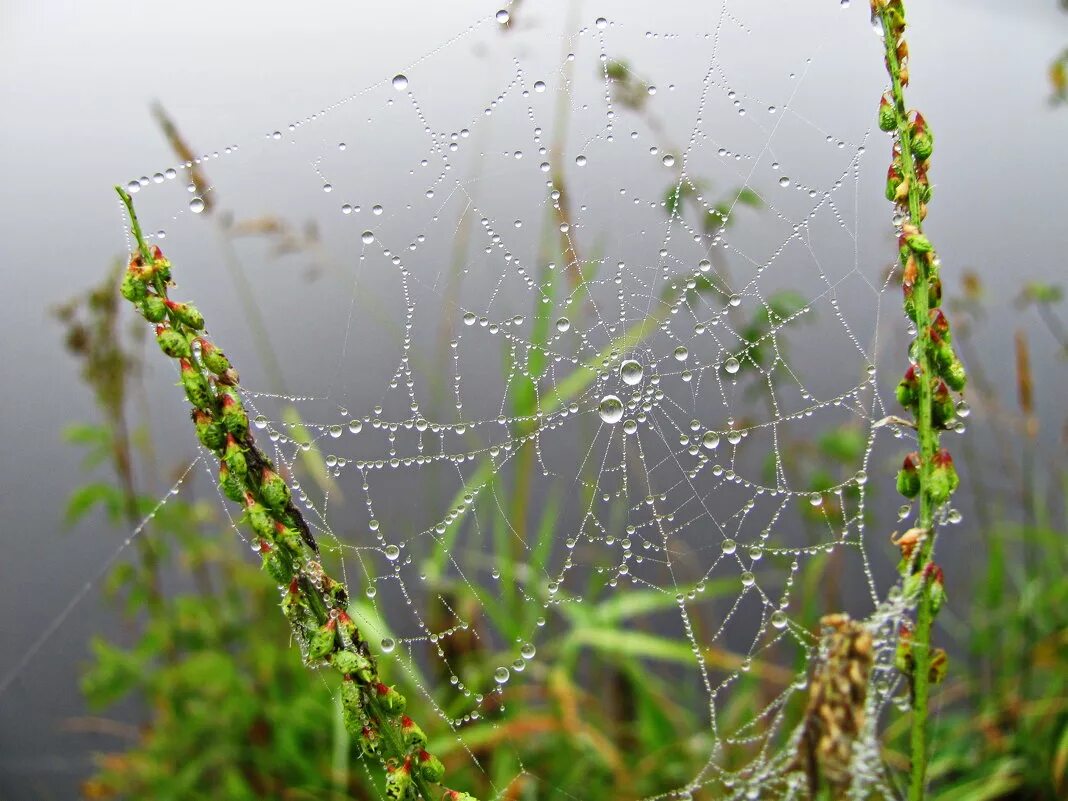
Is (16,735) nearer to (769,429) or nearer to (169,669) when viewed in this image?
(169,669)

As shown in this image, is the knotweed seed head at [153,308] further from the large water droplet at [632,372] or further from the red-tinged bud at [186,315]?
the large water droplet at [632,372]

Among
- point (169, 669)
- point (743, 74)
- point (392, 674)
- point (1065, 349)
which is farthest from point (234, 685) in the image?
point (1065, 349)

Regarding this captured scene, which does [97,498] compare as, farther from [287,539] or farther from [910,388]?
[910,388]

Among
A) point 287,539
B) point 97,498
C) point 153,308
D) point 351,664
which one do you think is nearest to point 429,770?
point 351,664

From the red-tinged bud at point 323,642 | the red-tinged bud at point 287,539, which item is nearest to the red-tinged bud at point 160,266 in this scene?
the red-tinged bud at point 287,539

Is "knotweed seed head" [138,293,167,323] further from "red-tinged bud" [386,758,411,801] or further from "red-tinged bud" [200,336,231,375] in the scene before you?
"red-tinged bud" [386,758,411,801]

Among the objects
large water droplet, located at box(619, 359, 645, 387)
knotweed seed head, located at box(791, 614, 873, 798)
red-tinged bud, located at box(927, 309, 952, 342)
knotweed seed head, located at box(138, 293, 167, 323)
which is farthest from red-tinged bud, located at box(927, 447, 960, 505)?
large water droplet, located at box(619, 359, 645, 387)

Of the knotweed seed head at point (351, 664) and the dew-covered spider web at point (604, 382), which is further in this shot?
the dew-covered spider web at point (604, 382)
